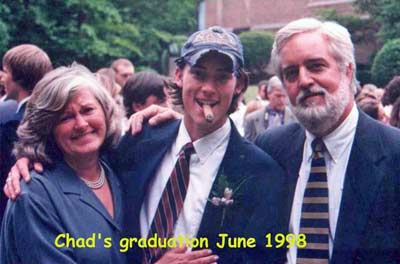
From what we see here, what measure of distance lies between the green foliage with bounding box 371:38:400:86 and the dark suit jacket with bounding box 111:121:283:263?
1194mm

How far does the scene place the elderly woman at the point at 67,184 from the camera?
1967 mm

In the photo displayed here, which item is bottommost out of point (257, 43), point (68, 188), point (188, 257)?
point (188, 257)

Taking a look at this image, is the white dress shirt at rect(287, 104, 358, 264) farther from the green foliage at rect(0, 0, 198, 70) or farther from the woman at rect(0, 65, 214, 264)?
the green foliage at rect(0, 0, 198, 70)

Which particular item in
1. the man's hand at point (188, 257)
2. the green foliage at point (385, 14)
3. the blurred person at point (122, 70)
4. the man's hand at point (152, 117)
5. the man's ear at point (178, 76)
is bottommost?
the man's hand at point (188, 257)

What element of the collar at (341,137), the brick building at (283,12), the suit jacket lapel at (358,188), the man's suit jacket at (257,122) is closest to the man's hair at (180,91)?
the collar at (341,137)

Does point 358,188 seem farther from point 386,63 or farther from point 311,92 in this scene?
point 386,63

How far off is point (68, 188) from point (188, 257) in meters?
0.44

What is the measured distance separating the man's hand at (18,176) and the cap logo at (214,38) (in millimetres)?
676

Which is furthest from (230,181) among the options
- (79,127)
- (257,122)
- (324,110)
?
(257,122)

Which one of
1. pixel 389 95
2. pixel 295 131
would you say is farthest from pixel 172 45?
pixel 295 131

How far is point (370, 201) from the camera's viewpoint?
2070mm

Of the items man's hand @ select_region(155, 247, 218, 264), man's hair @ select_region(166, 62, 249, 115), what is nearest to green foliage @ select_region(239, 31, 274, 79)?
man's hair @ select_region(166, 62, 249, 115)

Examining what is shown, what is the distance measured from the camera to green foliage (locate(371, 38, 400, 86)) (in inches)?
123

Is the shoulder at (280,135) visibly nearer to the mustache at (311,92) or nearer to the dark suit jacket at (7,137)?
the mustache at (311,92)
